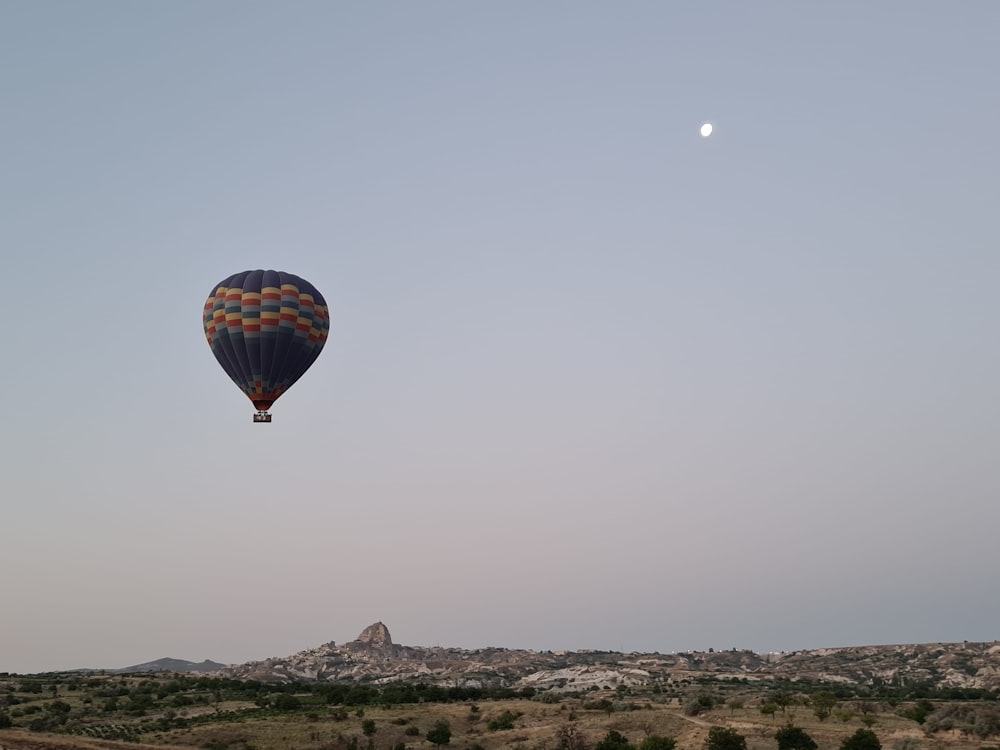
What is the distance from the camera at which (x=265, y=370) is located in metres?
67.1

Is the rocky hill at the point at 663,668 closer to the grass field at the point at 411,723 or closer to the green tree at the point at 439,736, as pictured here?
the grass field at the point at 411,723

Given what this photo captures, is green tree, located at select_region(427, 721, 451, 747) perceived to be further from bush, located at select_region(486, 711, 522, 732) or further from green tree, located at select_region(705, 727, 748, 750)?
green tree, located at select_region(705, 727, 748, 750)

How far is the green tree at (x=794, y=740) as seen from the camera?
4750cm

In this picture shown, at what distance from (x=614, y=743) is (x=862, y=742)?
14.5 meters

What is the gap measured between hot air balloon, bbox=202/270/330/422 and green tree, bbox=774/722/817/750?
147 ft

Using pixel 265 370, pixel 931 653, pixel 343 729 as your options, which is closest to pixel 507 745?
pixel 343 729

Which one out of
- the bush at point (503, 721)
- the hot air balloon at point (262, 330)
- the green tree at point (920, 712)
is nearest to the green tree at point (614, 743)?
the bush at point (503, 721)

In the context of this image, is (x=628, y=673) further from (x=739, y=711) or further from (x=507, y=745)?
(x=507, y=745)

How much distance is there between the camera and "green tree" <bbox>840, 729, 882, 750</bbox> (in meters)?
45.5

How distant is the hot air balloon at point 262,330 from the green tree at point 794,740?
4473cm

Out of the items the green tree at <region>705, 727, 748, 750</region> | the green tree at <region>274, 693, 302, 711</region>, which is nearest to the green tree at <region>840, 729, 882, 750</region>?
the green tree at <region>705, 727, 748, 750</region>

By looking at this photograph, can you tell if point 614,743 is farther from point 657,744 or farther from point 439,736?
point 439,736

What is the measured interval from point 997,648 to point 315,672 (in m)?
136

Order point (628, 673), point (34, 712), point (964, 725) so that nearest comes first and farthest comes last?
point (964, 725), point (34, 712), point (628, 673)
